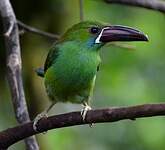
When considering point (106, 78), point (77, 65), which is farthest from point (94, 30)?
point (106, 78)

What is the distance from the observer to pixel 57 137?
4551mm

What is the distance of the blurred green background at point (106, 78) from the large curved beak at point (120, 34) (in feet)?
4.53

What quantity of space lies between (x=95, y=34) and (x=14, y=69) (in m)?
0.47

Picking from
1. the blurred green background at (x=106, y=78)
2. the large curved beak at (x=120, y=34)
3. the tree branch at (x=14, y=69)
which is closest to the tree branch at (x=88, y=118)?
the tree branch at (x=14, y=69)

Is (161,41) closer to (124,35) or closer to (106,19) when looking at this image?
(106,19)

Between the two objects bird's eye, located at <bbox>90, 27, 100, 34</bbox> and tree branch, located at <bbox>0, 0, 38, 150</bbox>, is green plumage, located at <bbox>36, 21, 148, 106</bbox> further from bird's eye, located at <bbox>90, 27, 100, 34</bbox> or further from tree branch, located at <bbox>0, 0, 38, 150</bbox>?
tree branch, located at <bbox>0, 0, 38, 150</bbox>

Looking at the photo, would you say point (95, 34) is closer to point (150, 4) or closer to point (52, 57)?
point (52, 57)

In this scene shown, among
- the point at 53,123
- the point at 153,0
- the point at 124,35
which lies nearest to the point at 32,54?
the point at 153,0

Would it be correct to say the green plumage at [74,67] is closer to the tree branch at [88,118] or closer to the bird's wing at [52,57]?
the bird's wing at [52,57]

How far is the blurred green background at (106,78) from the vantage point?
14.0ft

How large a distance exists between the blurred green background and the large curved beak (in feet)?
4.53

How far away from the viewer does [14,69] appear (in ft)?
9.39

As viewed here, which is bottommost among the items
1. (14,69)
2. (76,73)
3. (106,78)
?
(106,78)

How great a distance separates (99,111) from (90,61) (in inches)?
39.9
